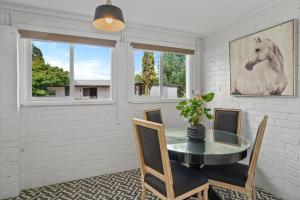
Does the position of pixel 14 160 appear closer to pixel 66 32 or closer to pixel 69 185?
pixel 69 185

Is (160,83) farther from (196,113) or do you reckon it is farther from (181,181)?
(181,181)

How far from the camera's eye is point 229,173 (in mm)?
1849

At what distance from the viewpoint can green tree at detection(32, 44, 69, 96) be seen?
266cm

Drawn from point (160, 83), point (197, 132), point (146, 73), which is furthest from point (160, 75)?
point (197, 132)

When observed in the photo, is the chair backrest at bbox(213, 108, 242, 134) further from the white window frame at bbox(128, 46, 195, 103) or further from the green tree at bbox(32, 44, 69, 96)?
the green tree at bbox(32, 44, 69, 96)

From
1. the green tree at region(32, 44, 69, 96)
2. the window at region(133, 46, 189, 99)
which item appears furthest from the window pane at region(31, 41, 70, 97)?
the window at region(133, 46, 189, 99)

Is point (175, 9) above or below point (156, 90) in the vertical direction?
above

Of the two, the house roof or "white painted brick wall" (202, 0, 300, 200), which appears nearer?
"white painted brick wall" (202, 0, 300, 200)

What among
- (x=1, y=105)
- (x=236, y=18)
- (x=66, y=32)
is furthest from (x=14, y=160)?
(x=236, y=18)

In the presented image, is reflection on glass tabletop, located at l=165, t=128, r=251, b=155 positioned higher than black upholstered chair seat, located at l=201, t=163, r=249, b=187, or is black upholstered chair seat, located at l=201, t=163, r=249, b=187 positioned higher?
reflection on glass tabletop, located at l=165, t=128, r=251, b=155

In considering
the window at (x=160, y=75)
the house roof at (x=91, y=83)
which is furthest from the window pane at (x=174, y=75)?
the house roof at (x=91, y=83)

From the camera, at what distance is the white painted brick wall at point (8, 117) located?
229cm

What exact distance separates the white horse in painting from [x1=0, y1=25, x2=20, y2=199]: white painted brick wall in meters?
2.95

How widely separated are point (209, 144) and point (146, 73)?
6.01 feet
